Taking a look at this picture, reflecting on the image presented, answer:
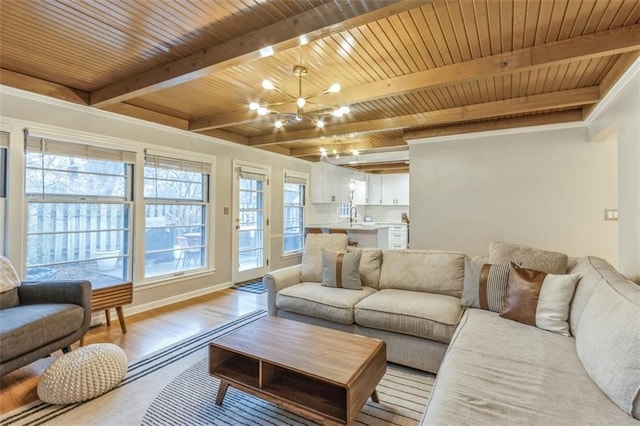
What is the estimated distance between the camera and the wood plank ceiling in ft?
6.46

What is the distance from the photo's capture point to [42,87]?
301 cm

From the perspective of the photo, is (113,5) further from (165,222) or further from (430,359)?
(430,359)

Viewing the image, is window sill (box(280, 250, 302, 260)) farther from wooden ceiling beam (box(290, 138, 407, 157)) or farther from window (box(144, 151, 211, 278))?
wooden ceiling beam (box(290, 138, 407, 157))

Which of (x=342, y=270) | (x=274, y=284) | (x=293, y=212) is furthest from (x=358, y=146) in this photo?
(x=274, y=284)

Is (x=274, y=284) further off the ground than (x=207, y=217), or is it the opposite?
(x=207, y=217)

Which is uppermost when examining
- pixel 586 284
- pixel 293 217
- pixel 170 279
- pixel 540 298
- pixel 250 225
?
pixel 293 217

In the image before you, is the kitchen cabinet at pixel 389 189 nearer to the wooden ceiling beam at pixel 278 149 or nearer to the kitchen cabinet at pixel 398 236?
the kitchen cabinet at pixel 398 236

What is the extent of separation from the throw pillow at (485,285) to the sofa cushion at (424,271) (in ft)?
0.55

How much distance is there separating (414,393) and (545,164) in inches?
145

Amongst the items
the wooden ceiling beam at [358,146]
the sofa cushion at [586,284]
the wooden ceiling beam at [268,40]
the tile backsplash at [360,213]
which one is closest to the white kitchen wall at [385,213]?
the tile backsplash at [360,213]

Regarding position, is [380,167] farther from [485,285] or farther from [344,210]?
[485,285]

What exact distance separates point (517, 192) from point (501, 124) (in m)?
0.97

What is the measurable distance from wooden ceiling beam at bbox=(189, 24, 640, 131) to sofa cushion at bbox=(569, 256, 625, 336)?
1.49m

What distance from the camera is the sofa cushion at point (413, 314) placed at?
2322mm
